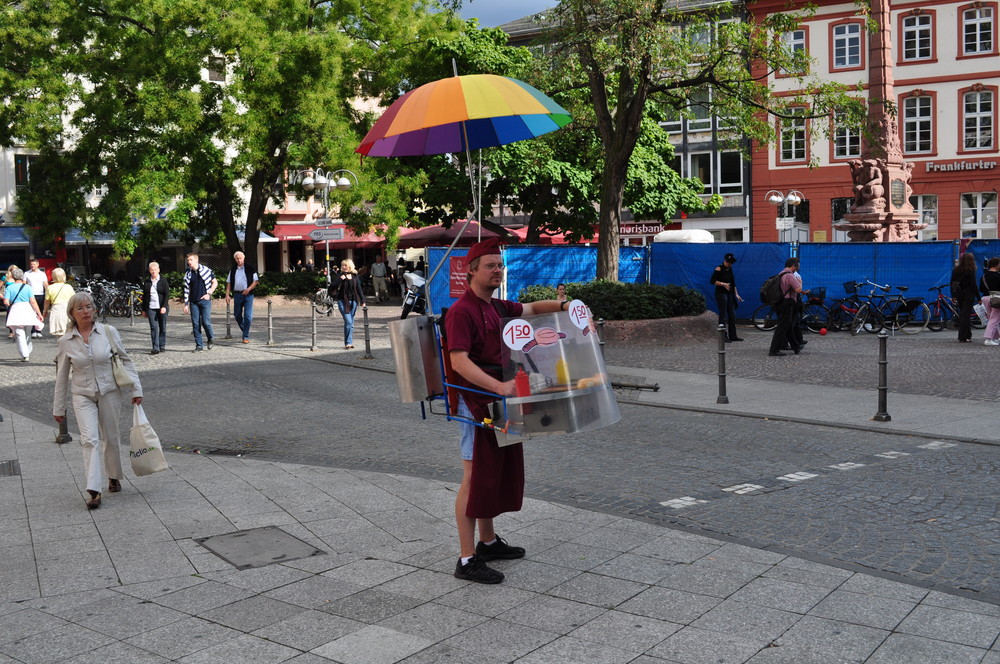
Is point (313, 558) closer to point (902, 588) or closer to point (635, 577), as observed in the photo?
point (635, 577)

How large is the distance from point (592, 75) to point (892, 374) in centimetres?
832

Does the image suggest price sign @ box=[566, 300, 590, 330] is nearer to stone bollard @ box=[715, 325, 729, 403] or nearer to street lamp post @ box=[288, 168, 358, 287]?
stone bollard @ box=[715, 325, 729, 403]

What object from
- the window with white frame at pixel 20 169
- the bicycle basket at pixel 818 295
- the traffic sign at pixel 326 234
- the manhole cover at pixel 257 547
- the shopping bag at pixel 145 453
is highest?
the window with white frame at pixel 20 169

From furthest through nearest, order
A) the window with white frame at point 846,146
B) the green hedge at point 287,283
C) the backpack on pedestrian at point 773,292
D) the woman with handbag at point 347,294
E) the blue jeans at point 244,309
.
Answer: the window with white frame at point 846,146, the green hedge at point 287,283, the blue jeans at point 244,309, the woman with handbag at point 347,294, the backpack on pedestrian at point 773,292

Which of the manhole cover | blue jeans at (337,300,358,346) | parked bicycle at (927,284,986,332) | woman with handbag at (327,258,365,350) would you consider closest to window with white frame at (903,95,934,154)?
parked bicycle at (927,284,986,332)

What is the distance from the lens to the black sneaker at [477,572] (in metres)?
5.42

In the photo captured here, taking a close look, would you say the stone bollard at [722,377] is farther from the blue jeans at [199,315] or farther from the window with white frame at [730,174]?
the window with white frame at [730,174]

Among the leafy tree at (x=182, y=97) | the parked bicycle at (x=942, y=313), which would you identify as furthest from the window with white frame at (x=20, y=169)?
the parked bicycle at (x=942, y=313)

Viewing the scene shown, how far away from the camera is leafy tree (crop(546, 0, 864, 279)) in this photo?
1845cm

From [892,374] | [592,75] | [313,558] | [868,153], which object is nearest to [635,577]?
[313,558]

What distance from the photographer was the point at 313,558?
6.04m

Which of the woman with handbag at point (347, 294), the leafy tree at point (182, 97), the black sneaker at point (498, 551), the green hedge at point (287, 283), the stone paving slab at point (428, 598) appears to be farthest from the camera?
the green hedge at point (287, 283)

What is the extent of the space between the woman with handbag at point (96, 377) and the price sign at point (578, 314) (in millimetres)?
4008

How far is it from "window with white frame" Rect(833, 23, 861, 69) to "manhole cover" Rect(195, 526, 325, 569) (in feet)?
143
